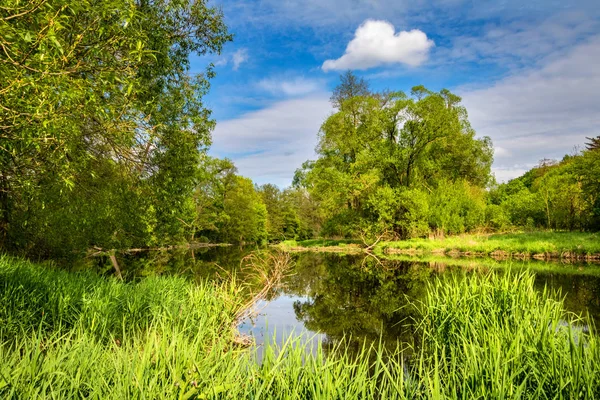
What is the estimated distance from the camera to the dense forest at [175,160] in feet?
13.5

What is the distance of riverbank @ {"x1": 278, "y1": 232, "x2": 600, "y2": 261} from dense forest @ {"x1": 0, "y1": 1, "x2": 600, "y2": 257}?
6.81 ft

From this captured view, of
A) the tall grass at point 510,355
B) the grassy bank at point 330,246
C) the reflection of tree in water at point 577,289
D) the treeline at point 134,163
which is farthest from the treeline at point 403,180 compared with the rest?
the tall grass at point 510,355

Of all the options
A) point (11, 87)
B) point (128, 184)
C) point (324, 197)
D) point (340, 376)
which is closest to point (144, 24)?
point (128, 184)

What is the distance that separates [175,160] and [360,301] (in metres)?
7.73

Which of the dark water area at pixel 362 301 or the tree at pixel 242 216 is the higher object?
the tree at pixel 242 216

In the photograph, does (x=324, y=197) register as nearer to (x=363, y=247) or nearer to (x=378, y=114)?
(x=363, y=247)

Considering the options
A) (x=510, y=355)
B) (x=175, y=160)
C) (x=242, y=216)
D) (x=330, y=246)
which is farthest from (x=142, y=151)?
(x=242, y=216)

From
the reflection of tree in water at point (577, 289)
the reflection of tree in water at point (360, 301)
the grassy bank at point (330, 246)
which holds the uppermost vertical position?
the grassy bank at point (330, 246)

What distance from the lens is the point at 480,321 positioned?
→ 5.53m

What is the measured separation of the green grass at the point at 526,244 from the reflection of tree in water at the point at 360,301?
7747 millimetres

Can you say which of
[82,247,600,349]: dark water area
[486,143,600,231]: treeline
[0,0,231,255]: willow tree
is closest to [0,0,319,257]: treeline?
[0,0,231,255]: willow tree

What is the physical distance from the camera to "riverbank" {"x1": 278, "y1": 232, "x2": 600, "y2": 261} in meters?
21.1

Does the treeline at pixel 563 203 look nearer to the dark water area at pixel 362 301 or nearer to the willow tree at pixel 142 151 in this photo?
the dark water area at pixel 362 301

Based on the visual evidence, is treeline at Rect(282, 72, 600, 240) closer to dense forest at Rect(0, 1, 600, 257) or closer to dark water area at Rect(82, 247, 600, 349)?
dense forest at Rect(0, 1, 600, 257)
